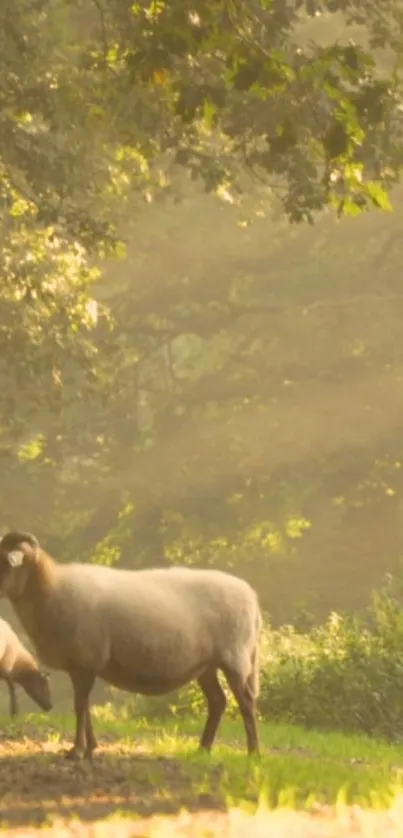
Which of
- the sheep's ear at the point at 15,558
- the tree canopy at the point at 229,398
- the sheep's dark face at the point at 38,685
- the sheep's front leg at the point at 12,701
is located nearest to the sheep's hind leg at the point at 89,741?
the sheep's ear at the point at 15,558

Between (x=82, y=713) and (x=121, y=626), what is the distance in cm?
80

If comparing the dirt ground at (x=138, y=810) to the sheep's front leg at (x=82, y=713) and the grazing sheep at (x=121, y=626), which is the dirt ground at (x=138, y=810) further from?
the grazing sheep at (x=121, y=626)

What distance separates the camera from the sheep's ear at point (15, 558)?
30.5 feet

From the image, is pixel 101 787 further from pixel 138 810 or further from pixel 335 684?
pixel 335 684

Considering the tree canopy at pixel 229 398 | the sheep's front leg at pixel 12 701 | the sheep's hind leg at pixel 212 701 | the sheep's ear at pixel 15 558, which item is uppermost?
the tree canopy at pixel 229 398

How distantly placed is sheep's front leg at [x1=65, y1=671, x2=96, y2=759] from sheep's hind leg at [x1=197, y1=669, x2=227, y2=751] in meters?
1.07

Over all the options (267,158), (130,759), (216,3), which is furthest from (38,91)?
(130,759)

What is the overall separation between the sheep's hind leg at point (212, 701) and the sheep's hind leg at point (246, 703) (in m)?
0.31

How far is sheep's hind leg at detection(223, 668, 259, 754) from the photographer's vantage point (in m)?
10.1

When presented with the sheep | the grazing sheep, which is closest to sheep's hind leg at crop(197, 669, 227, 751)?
the grazing sheep

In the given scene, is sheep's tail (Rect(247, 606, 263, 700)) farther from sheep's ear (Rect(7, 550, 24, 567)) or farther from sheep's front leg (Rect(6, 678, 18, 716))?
sheep's front leg (Rect(6, 678, 18, 716))

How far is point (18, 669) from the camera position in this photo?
16406 millimetres

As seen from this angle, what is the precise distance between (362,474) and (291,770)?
3021 cm

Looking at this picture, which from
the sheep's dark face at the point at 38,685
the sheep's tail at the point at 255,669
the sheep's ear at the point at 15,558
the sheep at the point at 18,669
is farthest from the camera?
the sheep's dark face at the point at 38,685
